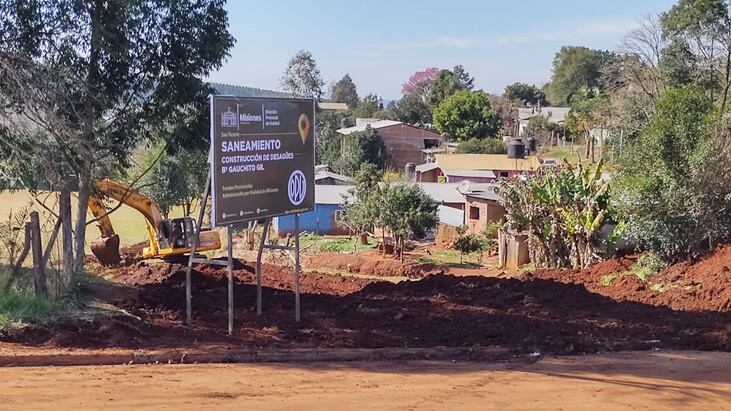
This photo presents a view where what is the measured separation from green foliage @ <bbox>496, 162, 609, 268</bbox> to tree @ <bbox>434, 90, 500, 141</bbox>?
50433mm

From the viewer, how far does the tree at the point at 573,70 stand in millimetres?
101938

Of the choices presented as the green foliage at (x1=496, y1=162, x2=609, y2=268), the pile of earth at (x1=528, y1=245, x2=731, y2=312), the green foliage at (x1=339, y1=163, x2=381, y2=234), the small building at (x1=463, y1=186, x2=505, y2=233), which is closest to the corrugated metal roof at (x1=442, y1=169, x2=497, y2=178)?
the green foliage at (x1=339, y1=163, x2=381, y2=234)

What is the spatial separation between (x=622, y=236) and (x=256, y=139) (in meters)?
12.4

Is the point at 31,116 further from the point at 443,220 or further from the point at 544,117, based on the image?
the point at 544,117

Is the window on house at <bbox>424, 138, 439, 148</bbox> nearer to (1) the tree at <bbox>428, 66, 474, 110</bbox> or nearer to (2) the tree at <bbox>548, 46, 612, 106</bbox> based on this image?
(1) the tree at <bbox>428, 66, 474, 110</bbox>

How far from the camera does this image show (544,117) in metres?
80.9

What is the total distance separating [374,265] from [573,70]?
83.0 meters

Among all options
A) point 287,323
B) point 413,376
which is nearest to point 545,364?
point 413,376

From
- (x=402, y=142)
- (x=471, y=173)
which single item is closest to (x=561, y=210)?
(x=471, y=173)

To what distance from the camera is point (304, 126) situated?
11516 millimetres

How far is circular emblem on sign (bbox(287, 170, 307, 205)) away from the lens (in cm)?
Result: 1137

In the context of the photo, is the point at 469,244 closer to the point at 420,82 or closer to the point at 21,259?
the point at 21,259

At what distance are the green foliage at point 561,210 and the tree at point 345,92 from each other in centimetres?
10956

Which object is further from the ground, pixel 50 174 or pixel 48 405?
pixel 50 174
